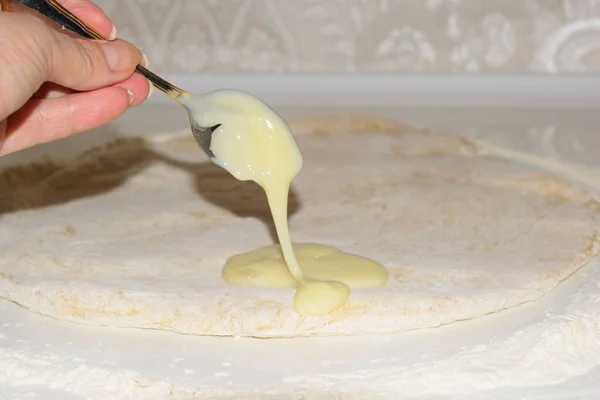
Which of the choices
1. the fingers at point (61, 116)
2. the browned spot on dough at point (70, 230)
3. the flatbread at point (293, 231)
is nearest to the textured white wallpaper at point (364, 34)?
the flatbread at point (293, 231)

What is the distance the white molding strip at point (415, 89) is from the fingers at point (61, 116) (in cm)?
107

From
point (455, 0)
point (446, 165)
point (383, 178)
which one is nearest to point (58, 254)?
point (383, 178)

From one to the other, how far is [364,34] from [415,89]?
0.25 m

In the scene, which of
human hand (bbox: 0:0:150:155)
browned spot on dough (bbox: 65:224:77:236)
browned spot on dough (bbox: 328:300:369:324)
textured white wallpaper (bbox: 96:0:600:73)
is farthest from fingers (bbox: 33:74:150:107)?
textured white wallpaper (bbox: 96:0:600:73)

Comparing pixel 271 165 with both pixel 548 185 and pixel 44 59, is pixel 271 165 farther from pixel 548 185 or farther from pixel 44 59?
pixel 548 185

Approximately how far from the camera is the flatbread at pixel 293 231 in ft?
3.95

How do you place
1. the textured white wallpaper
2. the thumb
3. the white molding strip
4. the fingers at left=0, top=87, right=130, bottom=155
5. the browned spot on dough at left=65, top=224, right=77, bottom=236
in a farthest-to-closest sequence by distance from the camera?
1. the textured white wallpaper
2. the white molding strip
3. the browned spot on dough at left=65, top=224, right=77, bottom=236
4. the fingers at left=0, top=87, right=130, bottom=155
5. the thumb

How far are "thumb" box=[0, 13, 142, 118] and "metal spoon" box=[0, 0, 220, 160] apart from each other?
0.08 feet

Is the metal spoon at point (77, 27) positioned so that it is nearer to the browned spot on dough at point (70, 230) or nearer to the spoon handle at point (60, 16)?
the spoon handle at point (60, 16)

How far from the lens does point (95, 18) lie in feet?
4.16

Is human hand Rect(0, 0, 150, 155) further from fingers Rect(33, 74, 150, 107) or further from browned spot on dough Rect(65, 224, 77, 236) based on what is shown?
browned spot on dough Rect(65, 224, 77, 236)

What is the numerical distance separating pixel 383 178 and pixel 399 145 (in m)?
0.23

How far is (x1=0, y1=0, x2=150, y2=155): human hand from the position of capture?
1.01 metres

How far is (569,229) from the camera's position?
1447mm
